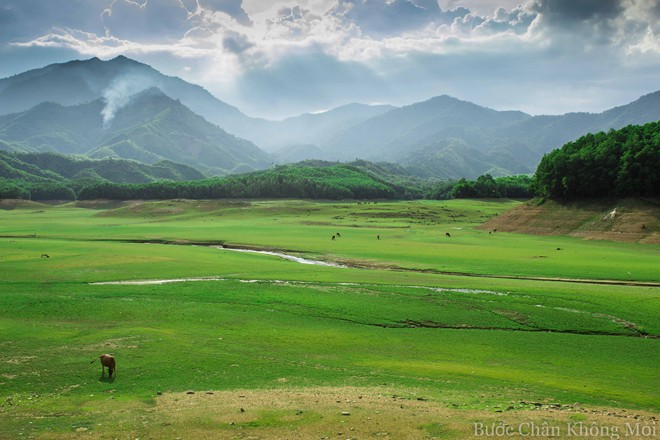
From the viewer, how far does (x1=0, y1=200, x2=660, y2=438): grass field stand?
55.3 feet

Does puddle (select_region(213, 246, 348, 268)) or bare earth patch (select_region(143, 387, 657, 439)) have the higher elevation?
bare earth patch (select_region(143, 387, 657, 439))

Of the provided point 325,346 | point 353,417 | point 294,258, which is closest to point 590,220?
Result: point 294,258

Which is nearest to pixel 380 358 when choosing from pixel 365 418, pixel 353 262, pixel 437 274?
pixel 365 418

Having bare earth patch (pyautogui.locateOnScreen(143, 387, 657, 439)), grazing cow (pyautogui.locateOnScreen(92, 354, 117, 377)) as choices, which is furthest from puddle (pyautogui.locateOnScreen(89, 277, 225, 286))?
bare earth patch (pyautogui.locateOnScreen(143, 387, 657, 439))

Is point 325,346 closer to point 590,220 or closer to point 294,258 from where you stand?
point 294,258

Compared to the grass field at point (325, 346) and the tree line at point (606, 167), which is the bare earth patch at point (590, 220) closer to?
the tree line at point (606, 167)

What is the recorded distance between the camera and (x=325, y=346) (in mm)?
26906

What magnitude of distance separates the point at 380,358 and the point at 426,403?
6957mm

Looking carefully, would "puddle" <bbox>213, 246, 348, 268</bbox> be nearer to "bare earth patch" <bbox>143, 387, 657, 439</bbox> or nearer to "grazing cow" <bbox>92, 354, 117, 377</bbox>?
"grazing cow" <bbox>92, 354, 117, 377</bbox>

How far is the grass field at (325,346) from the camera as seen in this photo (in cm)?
1686

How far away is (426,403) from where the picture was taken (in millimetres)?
18266

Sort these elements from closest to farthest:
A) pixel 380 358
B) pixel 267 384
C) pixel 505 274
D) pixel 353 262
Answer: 1. pixel 267 384
2. pixel 380 358
3. pixel 505 274
4. pixel 353 262

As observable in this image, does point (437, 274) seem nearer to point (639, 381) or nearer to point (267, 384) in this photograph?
point (639, 381)

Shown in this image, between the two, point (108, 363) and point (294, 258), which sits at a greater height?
point (108, 363)
